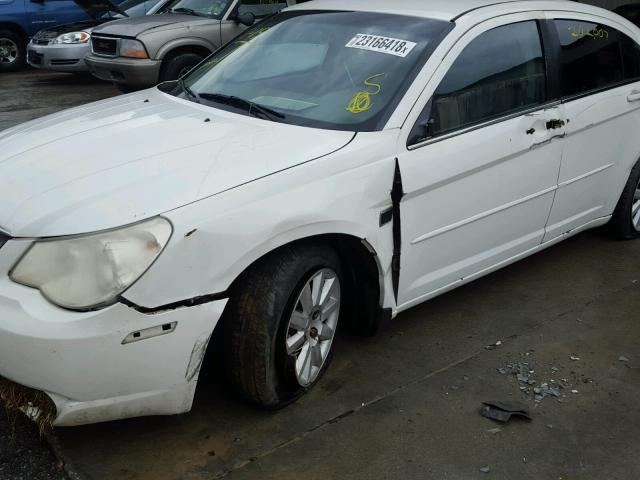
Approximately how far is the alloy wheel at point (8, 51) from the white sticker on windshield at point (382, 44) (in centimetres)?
1107

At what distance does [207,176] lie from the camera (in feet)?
9.73

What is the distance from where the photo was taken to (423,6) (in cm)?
401

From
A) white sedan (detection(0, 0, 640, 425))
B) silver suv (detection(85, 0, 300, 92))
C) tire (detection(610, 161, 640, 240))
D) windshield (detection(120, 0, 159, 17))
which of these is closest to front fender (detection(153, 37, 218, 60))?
silver suv (detection(85, 0, 300, 92))

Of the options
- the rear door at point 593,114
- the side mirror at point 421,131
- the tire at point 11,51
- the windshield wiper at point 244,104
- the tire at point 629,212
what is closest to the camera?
the side mirror at point 421,131

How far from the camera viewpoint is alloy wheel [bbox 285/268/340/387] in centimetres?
319

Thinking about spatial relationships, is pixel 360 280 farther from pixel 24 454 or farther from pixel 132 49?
pixel 132 49

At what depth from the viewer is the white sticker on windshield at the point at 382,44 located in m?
3.70

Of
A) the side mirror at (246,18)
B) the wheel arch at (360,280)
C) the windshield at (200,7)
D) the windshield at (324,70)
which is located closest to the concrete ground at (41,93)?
the windshield at (200,7)

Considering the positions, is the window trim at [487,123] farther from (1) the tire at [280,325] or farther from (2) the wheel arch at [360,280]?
(1) the tire at [280,325]

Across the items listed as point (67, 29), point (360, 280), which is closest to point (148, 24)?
point (67, 29)

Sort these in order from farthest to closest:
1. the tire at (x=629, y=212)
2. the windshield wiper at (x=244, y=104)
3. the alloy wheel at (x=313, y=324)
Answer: the tire at (x=629, y=212), the windshield wiper at (x=244, y=104), the alloy wheel at (x=313, y=324)

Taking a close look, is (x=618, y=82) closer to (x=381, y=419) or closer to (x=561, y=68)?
(x=561, y=68)

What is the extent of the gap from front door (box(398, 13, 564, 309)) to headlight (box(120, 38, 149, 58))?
5769 mm

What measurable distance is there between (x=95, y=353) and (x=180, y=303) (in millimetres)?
326
